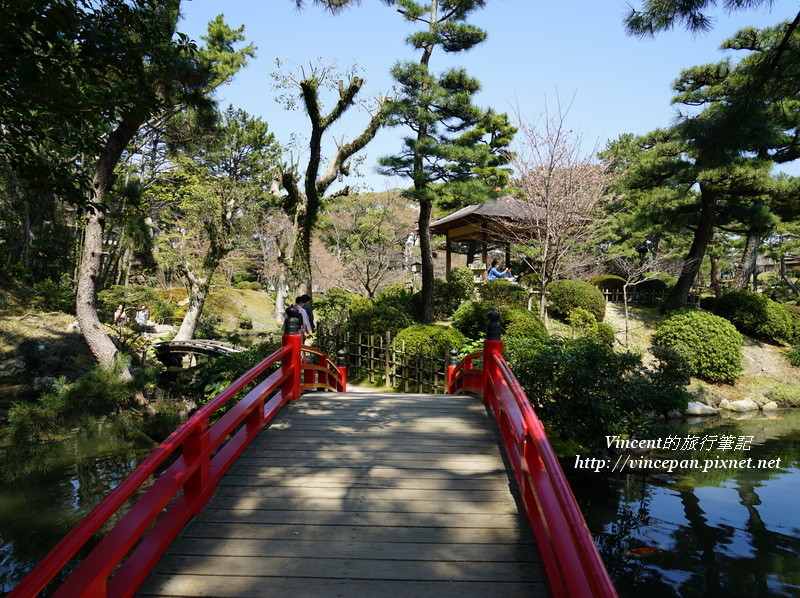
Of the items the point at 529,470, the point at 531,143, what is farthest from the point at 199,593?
the point at 531,143

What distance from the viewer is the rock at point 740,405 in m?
13.3

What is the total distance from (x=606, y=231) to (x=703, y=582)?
23.0 m

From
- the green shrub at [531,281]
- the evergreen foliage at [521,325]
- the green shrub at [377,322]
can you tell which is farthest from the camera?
the green shrub at [531,281]

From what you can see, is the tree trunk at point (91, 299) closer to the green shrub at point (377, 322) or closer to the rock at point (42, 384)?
the rock at point (42, 384)

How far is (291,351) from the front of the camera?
566 centimetres

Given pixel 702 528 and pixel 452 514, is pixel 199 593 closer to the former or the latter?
pixel 452 514

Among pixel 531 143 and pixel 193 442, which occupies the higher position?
pixel 531 143

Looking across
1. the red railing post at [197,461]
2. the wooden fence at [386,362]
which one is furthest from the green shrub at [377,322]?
the red railing post at [197,461]

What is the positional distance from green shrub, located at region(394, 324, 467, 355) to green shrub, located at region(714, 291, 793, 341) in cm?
1178

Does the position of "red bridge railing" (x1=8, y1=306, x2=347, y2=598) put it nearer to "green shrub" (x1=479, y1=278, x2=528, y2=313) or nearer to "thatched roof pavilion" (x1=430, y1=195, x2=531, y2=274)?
"green shrub" (x1=479, y1=278, x2=528, y2=313)

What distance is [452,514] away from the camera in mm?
3229

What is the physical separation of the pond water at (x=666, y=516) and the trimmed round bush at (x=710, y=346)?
14.4 ft

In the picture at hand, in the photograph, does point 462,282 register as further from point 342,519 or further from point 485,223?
point 342,519

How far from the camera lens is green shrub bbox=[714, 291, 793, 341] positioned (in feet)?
54.3
